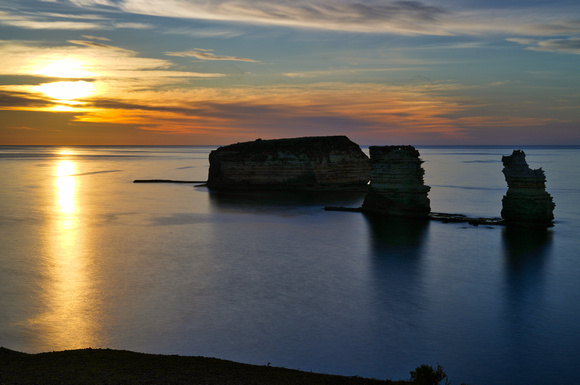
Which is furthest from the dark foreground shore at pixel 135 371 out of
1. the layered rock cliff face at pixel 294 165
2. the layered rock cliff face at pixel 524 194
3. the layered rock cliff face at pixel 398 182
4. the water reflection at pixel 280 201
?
the layered rock cliff face at pixel 294 165

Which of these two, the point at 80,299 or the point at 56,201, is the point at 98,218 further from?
the point at 80,299

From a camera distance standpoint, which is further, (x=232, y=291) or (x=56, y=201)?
(x=56, y=201)

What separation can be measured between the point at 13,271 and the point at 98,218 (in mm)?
18918

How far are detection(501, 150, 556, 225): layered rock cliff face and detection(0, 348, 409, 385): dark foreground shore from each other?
24239 millimetres

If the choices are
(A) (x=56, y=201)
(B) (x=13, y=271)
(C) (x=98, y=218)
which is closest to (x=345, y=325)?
(B) (x=13, y=271)

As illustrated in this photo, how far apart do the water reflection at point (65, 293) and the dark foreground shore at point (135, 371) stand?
2038 millimetres

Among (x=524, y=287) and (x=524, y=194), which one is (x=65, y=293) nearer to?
(x=524, y=287)

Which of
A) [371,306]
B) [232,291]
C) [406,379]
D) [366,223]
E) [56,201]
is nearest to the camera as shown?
[406,379]

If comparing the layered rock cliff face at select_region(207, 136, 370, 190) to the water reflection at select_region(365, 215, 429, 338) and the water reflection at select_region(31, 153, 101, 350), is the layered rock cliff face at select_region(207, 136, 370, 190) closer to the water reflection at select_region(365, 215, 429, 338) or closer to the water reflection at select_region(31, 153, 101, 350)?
the water reflection at select_region(365, 215, 429, 338)

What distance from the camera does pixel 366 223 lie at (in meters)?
37.7

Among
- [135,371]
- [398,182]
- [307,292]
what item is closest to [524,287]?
[307,292]

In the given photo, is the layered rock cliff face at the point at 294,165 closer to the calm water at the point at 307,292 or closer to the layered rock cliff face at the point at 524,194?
the calm water at the point at 307,292

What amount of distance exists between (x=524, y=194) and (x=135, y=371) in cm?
2882

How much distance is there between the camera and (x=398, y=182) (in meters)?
37.9
